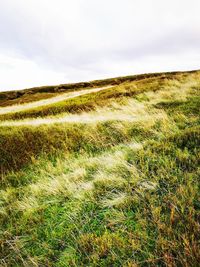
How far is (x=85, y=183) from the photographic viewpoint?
538 cm

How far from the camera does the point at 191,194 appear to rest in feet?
13.2

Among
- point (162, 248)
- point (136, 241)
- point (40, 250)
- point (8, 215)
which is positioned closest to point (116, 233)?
point (136, 241)

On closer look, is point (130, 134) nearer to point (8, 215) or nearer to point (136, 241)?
point (8, 215)

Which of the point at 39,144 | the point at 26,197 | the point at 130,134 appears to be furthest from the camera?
the point at 39,144

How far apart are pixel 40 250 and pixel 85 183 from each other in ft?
5.42

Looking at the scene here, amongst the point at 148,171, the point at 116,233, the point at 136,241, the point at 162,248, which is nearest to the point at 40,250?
the point at 116,233

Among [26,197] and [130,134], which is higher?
[130,134]

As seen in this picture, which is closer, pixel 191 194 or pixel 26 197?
pixel 191 194

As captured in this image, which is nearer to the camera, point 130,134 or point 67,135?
point 130,134

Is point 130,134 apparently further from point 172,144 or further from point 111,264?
point 111,264

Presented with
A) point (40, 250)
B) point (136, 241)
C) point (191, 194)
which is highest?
point (191, 194)

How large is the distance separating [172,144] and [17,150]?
16.6 feet

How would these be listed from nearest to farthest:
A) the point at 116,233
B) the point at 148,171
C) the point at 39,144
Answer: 1. the point at 116,233
2. the point at 148,171
3. the point at 39,144

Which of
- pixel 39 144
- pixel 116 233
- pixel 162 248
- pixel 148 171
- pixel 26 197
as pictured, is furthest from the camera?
pixel 39 144
